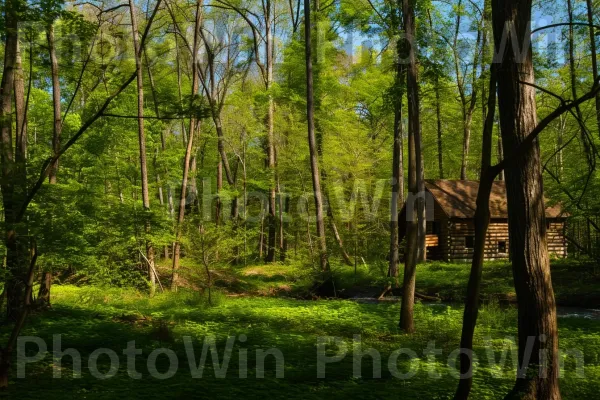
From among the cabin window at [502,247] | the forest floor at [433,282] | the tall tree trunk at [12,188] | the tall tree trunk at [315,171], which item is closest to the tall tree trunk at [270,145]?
the forest floor at [433,282]

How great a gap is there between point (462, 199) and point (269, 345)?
2052 cm

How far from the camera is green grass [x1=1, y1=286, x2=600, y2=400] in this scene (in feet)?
18.7

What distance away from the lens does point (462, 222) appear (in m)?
25.7

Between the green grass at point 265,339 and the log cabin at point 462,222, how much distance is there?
13.3 meters

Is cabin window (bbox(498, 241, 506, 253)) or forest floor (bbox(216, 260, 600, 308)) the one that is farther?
cabin window (bbox(498, 241, 506, 253))

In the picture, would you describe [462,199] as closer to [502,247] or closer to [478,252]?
[502,247]

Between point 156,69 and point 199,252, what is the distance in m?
17.9

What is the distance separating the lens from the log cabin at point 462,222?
25.5 metres

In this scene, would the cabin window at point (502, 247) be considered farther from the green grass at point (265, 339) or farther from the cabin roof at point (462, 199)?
the green grass at point (265, 339)

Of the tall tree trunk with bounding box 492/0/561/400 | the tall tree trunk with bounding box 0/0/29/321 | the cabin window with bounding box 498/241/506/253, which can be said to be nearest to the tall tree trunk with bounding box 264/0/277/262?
the cabin window with bounding box 498/241/506/253

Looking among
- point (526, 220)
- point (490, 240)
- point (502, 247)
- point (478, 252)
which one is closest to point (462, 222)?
point (490, 240)

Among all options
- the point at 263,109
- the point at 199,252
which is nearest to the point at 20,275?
the point at 199,252

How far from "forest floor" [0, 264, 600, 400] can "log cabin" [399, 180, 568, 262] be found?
13401 millimetres

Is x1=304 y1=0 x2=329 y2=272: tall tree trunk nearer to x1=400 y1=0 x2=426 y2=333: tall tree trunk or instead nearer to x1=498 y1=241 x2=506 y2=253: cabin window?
x1=400 y1=0 x2=426 y2=333: tall tree trunk
